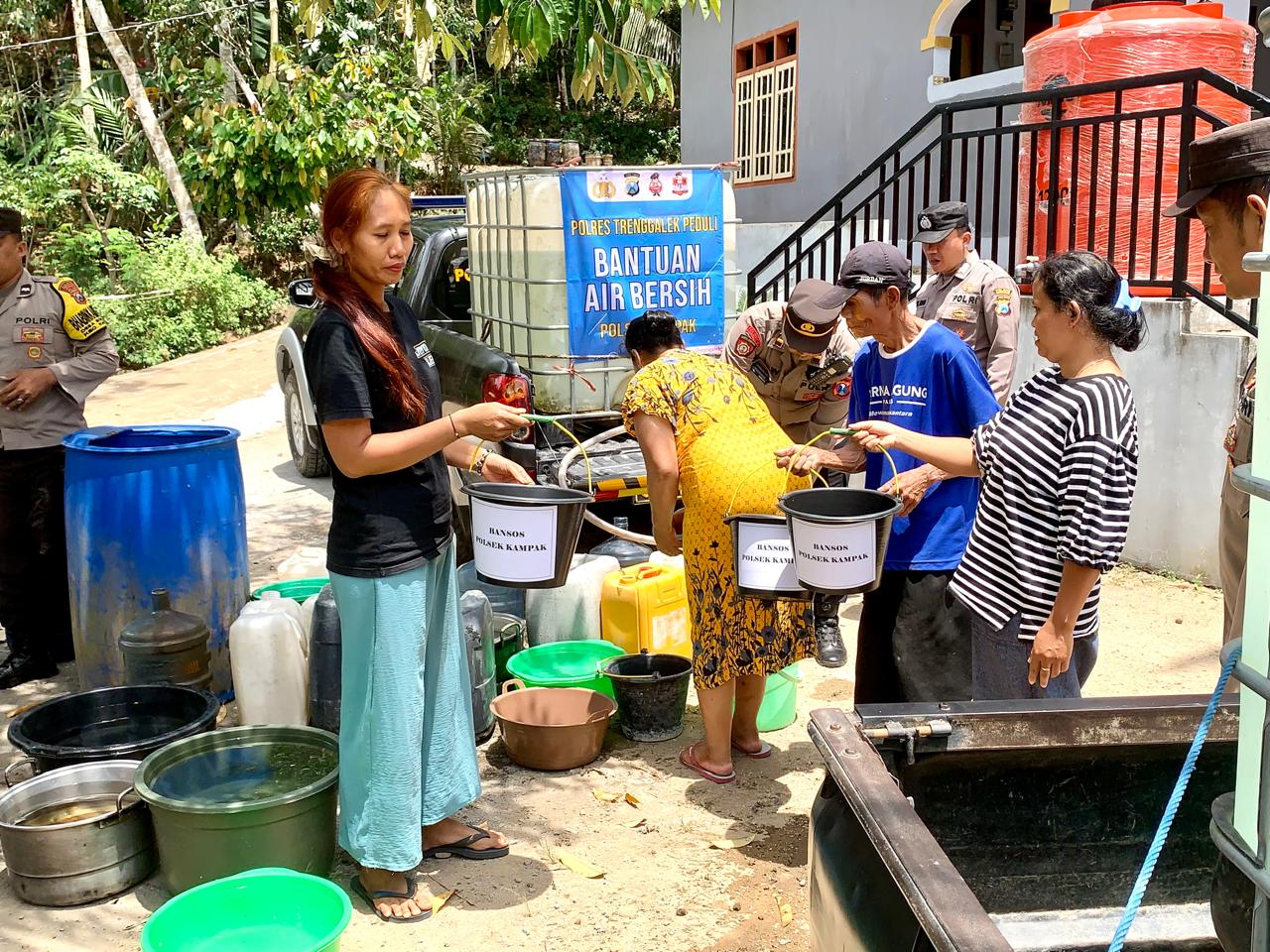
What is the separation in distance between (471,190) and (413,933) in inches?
178

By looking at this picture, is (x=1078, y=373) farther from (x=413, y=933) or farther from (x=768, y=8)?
(x=768, y=8)

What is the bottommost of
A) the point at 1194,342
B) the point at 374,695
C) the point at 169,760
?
the point at 169,760

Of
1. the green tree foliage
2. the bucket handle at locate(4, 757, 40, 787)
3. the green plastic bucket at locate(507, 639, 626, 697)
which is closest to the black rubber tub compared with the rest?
the bucket handle at locate(4, 757, 40, 787)

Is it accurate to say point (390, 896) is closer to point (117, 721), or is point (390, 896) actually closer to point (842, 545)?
point (117, 721)

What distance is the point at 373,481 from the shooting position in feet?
10.4

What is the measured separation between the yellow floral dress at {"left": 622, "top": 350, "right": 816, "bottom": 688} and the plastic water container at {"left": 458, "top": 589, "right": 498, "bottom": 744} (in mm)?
893

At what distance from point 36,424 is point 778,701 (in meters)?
3.32

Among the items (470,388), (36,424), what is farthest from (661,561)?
(36,424)

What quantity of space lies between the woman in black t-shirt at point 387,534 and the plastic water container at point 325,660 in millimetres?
886

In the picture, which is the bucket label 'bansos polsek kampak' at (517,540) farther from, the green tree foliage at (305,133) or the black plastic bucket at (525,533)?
the green tree foliage at (305,133)

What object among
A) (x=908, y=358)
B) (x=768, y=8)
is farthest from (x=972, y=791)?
(x=768, y=8)

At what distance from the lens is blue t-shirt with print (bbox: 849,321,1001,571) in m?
3.54

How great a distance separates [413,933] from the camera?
3340mm

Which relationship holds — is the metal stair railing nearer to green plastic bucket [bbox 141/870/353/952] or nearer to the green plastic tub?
the green plastic tub
